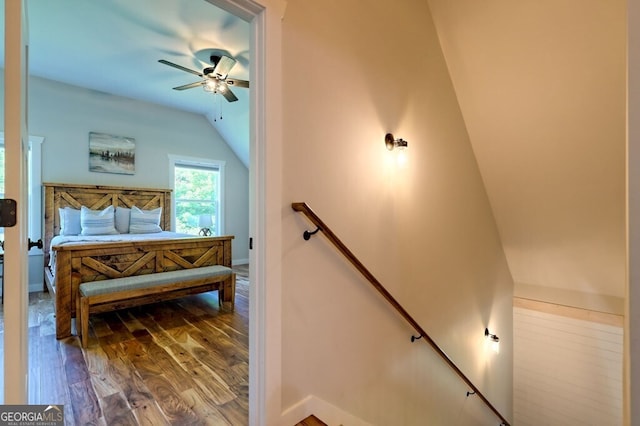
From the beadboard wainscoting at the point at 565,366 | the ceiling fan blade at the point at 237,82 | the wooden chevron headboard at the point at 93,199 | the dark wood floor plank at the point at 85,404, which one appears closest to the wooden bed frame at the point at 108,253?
the wooden chevron headboard at the point at 93,199

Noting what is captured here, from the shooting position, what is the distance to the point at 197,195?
19.3 ft

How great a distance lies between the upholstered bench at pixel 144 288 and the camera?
2.47 metres

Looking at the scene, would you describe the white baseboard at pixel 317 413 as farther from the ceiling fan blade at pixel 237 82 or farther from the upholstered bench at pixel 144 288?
the ceiling fan blade at pixel 237 82

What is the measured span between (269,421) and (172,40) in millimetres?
3702

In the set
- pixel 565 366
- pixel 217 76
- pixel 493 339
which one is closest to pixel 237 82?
pixel 217 76

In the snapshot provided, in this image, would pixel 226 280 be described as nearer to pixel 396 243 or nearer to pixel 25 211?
pixel 396 243

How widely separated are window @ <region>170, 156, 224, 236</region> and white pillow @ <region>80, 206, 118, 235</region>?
1.19m

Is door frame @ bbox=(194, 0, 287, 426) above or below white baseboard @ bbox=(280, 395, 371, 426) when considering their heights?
above

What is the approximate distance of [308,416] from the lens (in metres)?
1.45

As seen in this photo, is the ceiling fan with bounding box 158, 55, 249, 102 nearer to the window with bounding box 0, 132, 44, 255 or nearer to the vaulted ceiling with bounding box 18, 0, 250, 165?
the vaulted ceiling with bounding box 18, 0, 250, 165

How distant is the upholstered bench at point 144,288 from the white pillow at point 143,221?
1912 millimetres

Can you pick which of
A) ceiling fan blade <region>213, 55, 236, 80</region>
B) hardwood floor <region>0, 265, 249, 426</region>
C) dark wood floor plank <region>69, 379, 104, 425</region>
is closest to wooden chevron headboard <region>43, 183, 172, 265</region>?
hardwood floor <region>0, 265, 249, 426</region>

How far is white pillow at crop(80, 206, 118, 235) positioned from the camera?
4094 millimetres

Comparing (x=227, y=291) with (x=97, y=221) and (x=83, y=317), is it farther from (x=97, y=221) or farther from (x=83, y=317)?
(x=97, y=221)
